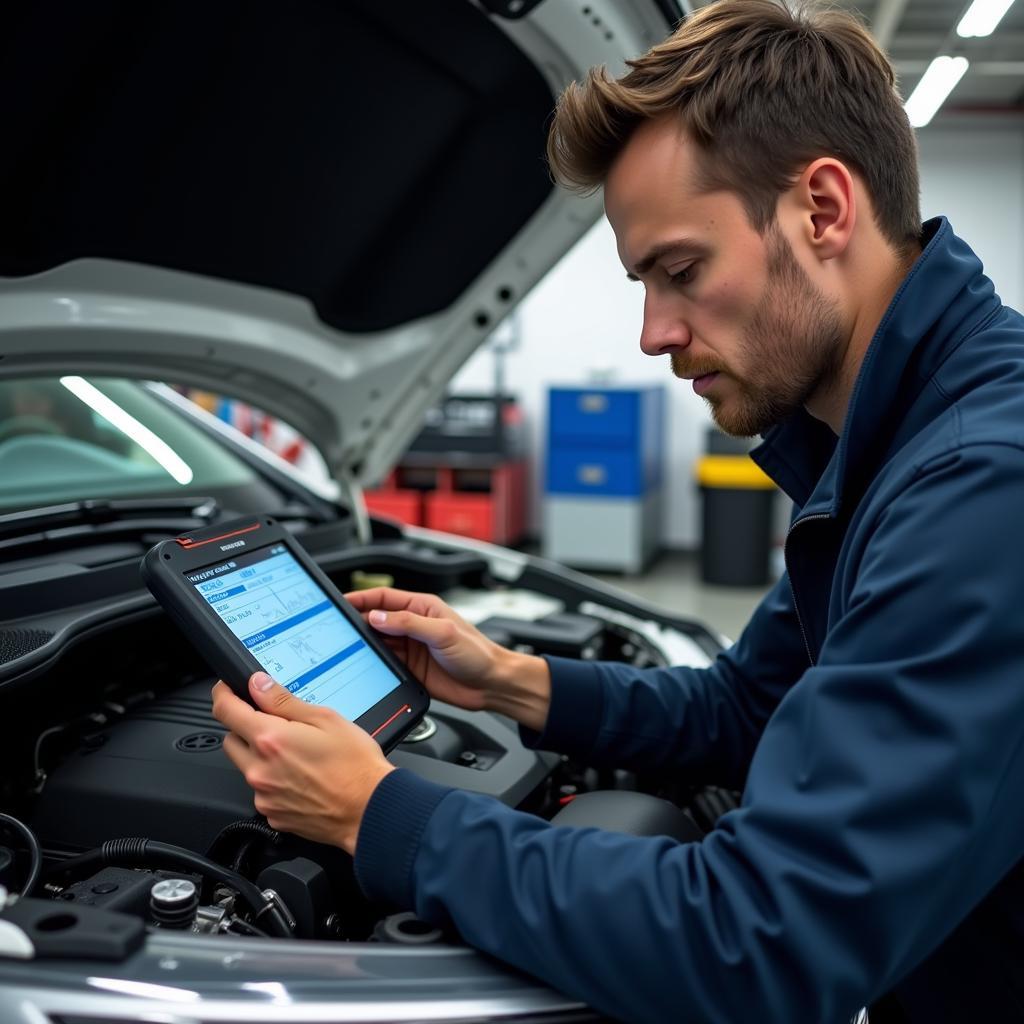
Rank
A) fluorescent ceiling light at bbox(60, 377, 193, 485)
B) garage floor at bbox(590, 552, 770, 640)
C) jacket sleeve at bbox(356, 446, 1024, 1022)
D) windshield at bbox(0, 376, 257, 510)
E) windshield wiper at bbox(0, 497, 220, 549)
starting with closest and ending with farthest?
jacket sleeve at bbox(356, 446, 1024, 1022), windshield wiper at bbox(0, 497, 220, 549), windshield at bbox(0, 376, 257, 510), fluorescent ceiling light at bbox(60, 377, 193, 485), garage floor at bbox(590, 552, 770, 640)

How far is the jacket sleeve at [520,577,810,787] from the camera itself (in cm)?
127

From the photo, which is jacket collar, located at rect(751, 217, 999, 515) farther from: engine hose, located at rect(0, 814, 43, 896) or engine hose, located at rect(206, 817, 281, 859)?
engine hose, located at rect(0, 814, 43, 896)

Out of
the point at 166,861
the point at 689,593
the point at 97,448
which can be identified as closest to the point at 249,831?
the point at 166,861

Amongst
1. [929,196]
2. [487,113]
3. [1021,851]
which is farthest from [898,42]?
[1021,851]

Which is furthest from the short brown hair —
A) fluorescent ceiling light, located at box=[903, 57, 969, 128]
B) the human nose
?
fluorescent ceiling light, located at box=[903, 57, 969, 128]

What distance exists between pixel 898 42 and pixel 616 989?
6685 mm

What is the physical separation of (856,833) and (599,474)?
17.9ft

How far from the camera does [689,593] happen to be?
5.85 m

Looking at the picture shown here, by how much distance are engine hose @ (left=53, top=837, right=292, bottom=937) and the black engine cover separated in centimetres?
4

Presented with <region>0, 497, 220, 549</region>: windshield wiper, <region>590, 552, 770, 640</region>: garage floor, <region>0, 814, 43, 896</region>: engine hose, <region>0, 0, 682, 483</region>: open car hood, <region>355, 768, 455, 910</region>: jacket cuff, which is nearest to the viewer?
<region>355, 768, 455, 910</region>: jacket cuff

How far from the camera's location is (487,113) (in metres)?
1.55

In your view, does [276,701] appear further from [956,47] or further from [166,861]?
[956,47]

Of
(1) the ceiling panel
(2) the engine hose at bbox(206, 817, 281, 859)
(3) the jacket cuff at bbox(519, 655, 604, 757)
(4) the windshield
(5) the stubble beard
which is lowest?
(2) the engine hose at bbox(206, 817, 281, 859)

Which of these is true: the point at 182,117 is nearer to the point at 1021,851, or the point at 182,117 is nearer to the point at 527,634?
the point at 527,634
